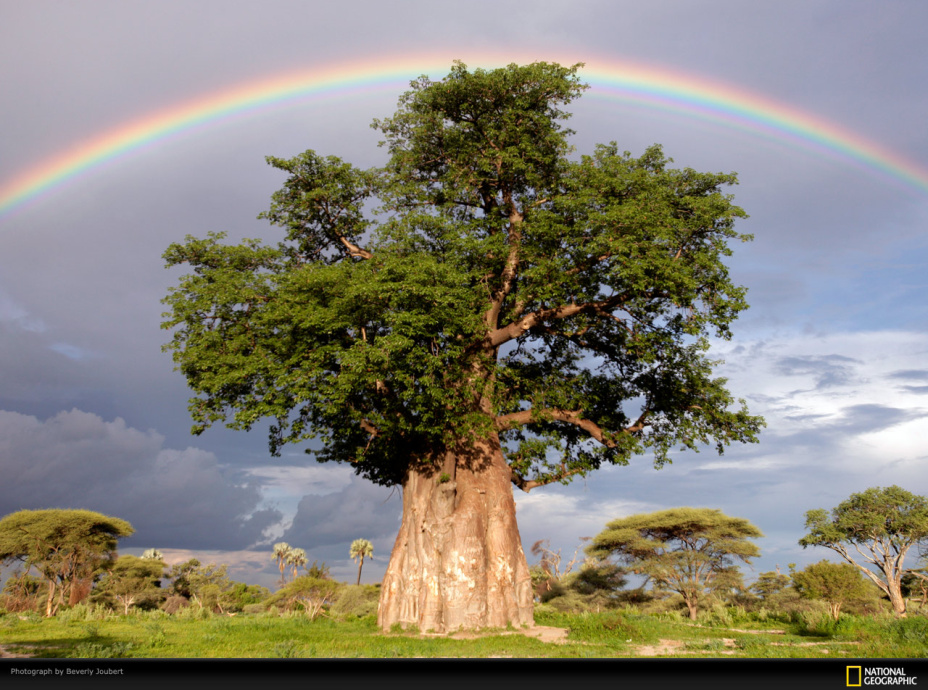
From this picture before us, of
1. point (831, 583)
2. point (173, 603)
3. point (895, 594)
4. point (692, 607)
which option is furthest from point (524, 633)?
point (173, 603)

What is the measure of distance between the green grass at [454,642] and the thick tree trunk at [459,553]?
991mm

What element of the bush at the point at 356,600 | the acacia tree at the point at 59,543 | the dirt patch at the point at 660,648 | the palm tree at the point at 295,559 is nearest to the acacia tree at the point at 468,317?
the dirt patch at the point at 660,648

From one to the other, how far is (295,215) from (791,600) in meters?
31.1

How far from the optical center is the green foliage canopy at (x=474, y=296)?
49.9ft

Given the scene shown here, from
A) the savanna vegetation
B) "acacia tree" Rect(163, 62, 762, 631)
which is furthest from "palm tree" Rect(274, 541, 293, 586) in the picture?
"acacia tree" Rect(163, 62, 762, 631)

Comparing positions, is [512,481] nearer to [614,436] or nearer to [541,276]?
[614,436]

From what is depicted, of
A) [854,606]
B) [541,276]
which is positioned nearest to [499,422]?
[541,276]

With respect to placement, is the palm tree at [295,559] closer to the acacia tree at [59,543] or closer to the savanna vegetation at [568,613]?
the savanna vegetation at [568,613]

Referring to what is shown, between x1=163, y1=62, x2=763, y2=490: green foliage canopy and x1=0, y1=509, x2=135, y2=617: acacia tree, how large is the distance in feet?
78.9

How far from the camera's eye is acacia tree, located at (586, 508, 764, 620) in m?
32.2

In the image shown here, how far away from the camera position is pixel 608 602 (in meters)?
35.7
